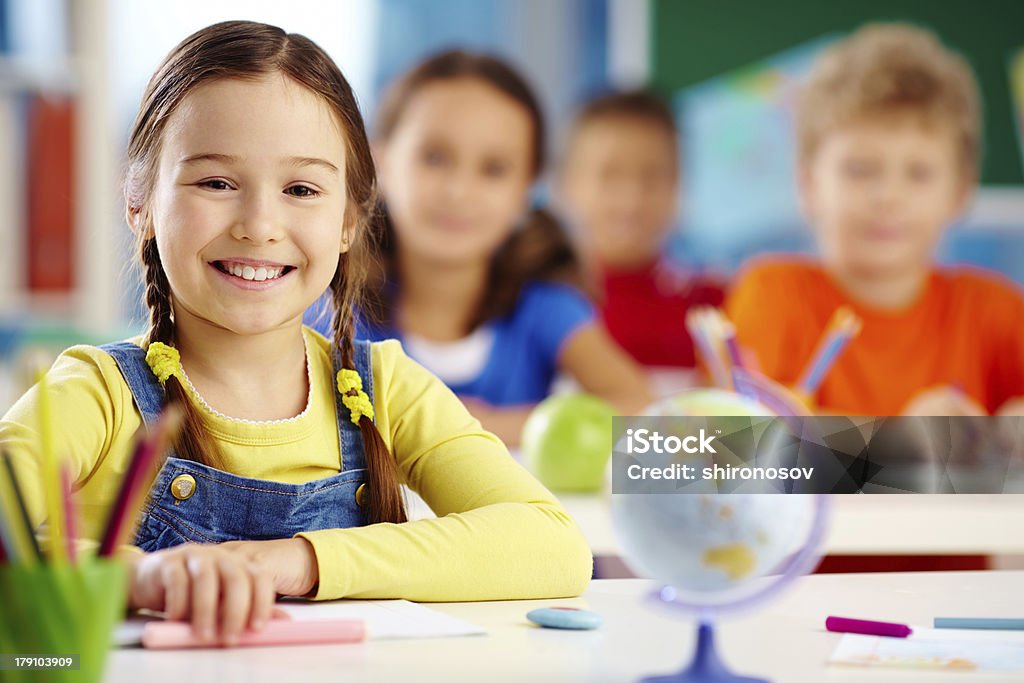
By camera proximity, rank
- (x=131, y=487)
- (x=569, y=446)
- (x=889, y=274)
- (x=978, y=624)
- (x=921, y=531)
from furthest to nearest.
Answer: (x=889, y=274)
(x=569, y=446)
(x=921, y=531)
(x=978, y=624)
(x=131, y=487)

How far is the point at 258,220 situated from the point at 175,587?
0.27m

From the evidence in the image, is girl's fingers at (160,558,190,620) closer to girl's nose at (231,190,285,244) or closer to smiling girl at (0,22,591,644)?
smiling girl at (0,22,591,644)

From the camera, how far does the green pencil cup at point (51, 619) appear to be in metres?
0.56

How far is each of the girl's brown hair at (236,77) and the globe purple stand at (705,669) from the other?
0.35 meters

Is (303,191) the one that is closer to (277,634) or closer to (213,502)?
(213,502)

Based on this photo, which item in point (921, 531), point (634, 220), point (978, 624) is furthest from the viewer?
point (634, 220)

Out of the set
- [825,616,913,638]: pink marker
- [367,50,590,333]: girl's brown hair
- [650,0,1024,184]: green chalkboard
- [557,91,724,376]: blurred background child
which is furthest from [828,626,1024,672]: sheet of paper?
[650,0,1024,184]: green chalkboard

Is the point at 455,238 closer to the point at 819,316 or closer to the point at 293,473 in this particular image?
the point at 819,316

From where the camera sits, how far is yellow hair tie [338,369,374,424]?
0.94 meters

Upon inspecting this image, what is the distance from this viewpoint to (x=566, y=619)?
0.75 meters

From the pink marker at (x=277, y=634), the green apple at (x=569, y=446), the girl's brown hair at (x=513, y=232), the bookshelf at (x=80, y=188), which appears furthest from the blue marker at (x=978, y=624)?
the bookshelf at (x=80, y=188)

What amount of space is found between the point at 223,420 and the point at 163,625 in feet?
0.79

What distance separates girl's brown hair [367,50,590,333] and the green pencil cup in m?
1.50

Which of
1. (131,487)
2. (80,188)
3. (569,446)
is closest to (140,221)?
(131,487)
